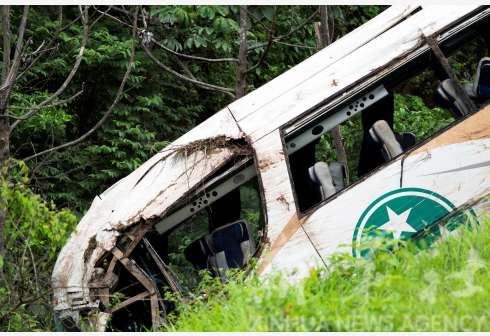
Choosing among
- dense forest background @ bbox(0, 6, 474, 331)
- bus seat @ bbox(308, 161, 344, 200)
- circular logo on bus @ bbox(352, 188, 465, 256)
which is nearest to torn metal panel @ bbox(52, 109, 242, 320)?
bus seat @ bbox(308, 161, 344, 200)

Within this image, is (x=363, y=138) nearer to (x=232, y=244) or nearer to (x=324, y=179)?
(x=324, y=179)

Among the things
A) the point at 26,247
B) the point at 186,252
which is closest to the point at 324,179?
the point at 186,252

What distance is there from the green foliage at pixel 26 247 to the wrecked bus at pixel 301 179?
0.22 m

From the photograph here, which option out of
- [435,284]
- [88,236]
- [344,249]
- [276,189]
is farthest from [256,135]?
[435,284]

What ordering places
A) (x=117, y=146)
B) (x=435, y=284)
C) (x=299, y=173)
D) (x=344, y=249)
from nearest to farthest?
(x=435, y=284) → (x=344, y=249) → (x=299, y=173) → (x=117, y=146)

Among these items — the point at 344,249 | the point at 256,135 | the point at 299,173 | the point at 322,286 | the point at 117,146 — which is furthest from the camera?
the point at 117,146

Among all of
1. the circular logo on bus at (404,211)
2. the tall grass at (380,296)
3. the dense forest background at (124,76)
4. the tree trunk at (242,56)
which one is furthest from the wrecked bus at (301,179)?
the dense forest background at (124,76)

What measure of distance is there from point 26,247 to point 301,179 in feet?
7.04

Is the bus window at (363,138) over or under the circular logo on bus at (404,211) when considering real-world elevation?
over

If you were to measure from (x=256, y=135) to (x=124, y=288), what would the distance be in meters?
1.49

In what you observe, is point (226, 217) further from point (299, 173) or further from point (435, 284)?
point (435, 284)

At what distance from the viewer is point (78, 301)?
6.98 meters

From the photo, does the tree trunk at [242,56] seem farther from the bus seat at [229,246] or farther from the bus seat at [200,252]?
the bus seat at [229,246]

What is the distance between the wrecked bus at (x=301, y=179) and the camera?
6.38 m
